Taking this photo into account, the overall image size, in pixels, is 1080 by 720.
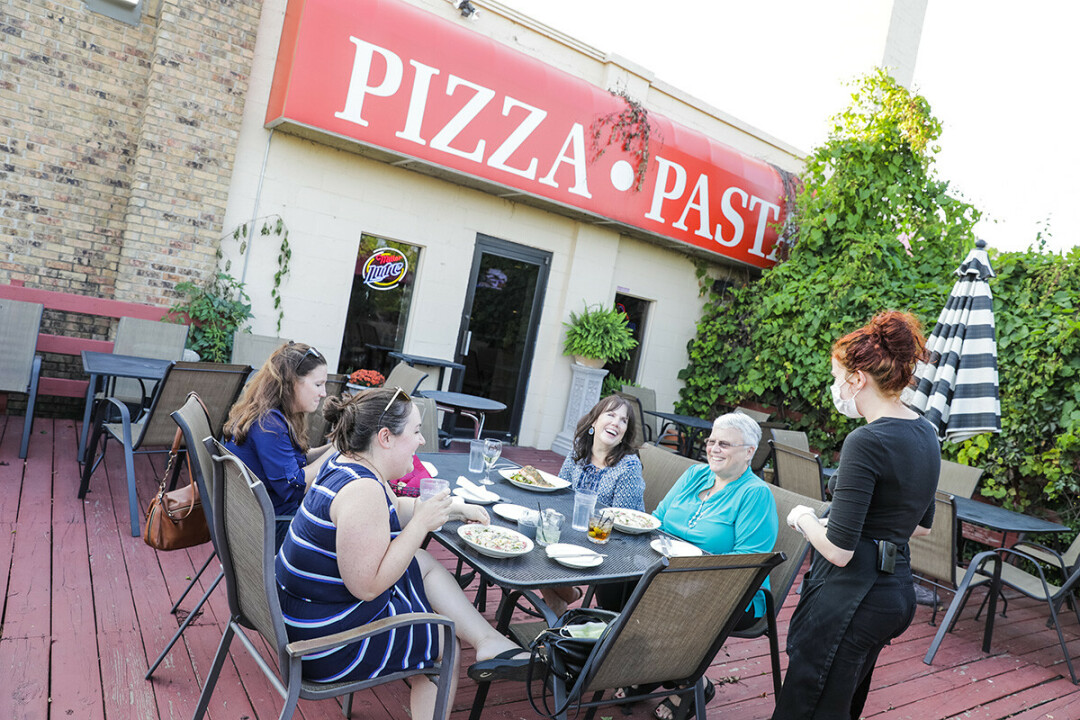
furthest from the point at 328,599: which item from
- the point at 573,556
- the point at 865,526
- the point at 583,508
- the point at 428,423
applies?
the point at 428,423

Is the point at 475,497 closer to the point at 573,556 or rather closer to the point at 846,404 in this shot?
the point at 573,556

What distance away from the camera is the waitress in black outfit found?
1941 millimetres

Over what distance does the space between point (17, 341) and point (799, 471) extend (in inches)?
215

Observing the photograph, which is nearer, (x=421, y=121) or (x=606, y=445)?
(x=606, y=445)

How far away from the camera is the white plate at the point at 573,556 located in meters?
2.22

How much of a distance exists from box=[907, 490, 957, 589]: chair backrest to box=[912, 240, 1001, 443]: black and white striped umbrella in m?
1.25

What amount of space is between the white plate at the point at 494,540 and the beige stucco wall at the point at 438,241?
15.1 ft

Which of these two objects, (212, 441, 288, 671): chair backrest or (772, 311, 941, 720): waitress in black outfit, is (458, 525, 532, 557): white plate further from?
(772, 311, 941, 720): waitress in black outfit

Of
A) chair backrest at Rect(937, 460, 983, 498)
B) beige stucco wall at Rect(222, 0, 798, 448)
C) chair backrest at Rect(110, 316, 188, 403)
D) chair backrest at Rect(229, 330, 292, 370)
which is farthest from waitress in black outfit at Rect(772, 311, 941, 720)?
beige stucco wall at Rect(222, 0, 798, 448)

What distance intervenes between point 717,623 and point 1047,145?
11241mm

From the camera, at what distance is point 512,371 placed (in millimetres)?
7953

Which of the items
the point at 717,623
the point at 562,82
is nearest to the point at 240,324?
the point at 562,82

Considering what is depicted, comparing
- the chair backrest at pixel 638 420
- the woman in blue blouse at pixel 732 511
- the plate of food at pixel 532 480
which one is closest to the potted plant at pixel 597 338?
the chair backrest at pixel 638 420

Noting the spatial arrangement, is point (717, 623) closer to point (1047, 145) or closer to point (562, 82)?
point (562, 82)
